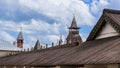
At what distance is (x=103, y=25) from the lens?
765 inches

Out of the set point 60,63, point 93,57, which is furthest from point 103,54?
point 60,63

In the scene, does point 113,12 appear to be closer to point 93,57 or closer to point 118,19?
point 118,19

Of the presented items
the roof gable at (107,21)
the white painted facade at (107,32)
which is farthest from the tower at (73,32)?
the white painted facade at (107,32)

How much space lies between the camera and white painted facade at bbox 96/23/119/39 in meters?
18.3

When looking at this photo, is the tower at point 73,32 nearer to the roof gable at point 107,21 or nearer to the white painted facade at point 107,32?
the roof gable at point 107,21

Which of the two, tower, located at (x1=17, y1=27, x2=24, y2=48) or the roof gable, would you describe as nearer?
the roof gable

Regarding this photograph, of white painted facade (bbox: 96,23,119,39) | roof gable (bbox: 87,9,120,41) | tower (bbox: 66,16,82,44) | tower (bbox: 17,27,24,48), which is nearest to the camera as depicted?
roof gable (bbox: 87,9,120,41)

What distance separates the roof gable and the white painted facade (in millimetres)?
211

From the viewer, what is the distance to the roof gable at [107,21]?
17936 millimetres

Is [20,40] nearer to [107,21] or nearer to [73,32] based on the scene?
[73,32]

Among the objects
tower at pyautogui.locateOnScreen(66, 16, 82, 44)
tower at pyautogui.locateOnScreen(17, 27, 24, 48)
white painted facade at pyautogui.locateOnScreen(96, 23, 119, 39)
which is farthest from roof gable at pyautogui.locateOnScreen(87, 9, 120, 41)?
tower at pyautogui.locateOnScreen(17, 27, 24, 48)

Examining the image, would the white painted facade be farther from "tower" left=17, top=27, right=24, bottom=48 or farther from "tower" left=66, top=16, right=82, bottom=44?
"tower" left=17, top=27, right=24, bottom=48

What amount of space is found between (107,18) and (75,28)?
64468 millimetres

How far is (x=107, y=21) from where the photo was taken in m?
18.8
